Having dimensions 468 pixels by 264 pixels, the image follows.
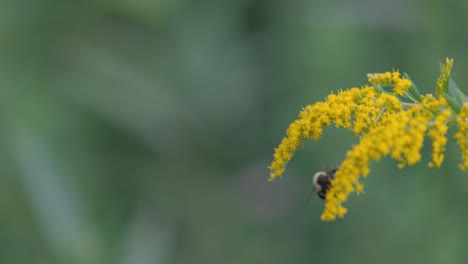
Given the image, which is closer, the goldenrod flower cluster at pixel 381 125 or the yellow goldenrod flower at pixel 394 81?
the goldenrod flower cluster at pixel 381 125

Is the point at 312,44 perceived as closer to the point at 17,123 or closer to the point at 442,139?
the point at 17,123

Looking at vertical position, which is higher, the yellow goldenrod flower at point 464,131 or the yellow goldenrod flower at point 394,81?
the yellow goldenrod flower at point 394,81

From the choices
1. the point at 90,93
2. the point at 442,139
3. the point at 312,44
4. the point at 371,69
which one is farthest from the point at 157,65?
the point at 442,139

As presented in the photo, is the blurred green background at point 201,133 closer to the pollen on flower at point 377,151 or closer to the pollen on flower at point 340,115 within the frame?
the pollen on flower at point 340,115

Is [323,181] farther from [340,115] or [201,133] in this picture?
[201,133]

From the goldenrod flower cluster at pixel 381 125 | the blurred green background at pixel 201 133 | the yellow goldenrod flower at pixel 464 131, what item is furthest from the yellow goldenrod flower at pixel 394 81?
the blurred green background at pixel 201 133

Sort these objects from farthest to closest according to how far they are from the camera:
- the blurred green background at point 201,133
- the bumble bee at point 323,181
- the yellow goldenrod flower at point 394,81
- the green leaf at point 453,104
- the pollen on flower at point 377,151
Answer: the blurred green background at point 201,133 → the bumble bee at point 323,181 → the yellow goldenrod flower at point 394,81 → the green leaf at point 453,104 → the pollen on flower at point 377,151
